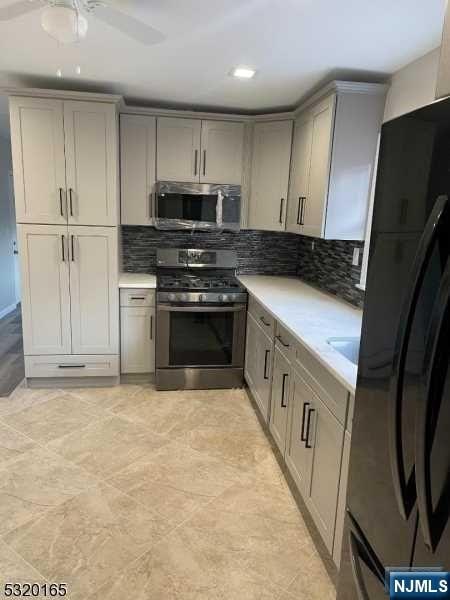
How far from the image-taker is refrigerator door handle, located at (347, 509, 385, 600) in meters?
1.10

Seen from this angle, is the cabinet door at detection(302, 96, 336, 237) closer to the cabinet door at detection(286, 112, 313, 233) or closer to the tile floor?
the cabinet door at detection(286, 112, 313, 233)

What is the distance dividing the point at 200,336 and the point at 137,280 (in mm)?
754

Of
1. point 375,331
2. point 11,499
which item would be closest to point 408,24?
point 375,331

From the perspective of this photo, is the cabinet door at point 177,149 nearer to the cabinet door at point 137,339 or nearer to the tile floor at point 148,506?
the cabinet door at point 137,339

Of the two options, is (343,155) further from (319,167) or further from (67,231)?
(67,231)

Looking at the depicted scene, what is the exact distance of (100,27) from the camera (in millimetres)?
2084

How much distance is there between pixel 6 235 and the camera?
594 cm

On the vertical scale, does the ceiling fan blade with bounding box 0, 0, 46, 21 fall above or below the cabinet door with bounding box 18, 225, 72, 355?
above

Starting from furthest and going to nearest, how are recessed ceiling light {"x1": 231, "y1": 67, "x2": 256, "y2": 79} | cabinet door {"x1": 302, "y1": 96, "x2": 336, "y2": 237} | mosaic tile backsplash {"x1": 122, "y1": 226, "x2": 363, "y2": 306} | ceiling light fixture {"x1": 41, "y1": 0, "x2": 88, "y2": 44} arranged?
mosaic tile backsplash {"x1": 122, "y1": 226, "x2": 363, "y2": 306}, cabinet door {"x1": 302, "y1": 96, "x2": 336, "y2": 237}, recessed ceiling light {"x1": 231, "y1": 67, "x2": 256, "y2": 79}, ceiling light fixture {"x1": 41, "y1": 0, "x2": 88, "y2": 44}

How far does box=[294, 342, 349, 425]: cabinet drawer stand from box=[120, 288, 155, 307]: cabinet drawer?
5.44 feet

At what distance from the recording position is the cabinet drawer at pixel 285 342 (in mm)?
2314

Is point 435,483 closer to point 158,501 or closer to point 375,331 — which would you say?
point 375,331

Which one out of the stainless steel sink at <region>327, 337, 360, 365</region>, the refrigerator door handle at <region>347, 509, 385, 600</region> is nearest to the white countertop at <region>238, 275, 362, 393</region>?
the stainless steel sink at <region>327, 337, 360, 365</region>

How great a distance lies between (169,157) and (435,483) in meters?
3.34
